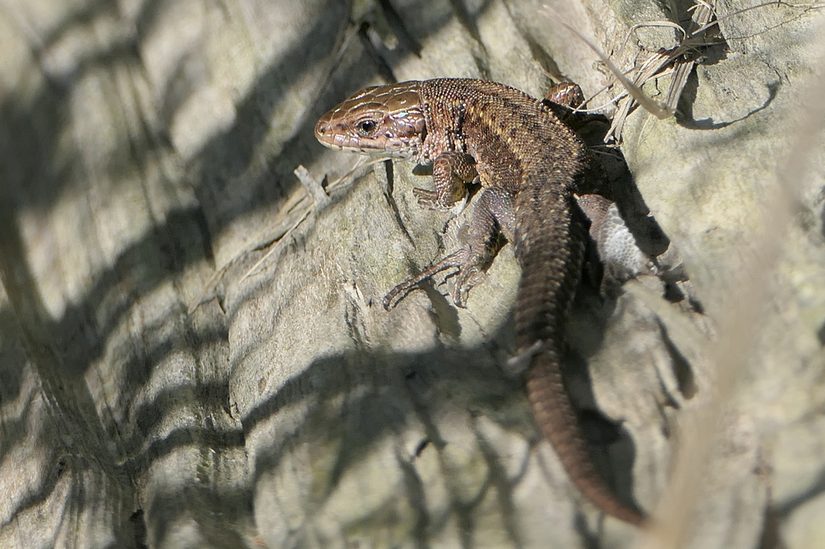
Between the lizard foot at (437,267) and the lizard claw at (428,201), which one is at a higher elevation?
the lizard claw at (428,201)

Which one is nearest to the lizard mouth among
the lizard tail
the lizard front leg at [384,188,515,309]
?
the lizard front leg at [384,188,515,309]

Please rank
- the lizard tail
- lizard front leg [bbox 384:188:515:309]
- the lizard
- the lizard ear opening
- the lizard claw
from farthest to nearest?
the lizard ear opening
the lizard claw
lizard front leg [bbox 384:188:515:309]
the lizard
the lizard tail

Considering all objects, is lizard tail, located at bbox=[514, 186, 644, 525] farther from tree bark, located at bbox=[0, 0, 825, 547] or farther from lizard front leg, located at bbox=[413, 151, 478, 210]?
lizard front leg, located at bbox=[413, 151, 478, 210]

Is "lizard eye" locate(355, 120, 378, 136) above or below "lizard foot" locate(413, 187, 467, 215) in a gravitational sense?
above

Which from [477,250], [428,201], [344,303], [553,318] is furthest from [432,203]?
[553,318]

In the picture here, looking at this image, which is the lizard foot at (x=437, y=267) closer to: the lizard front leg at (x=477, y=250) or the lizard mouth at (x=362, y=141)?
the lizard front leg at (x=477, y=250)

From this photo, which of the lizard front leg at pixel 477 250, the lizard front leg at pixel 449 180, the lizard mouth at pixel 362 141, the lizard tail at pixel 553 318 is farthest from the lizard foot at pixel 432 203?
the lizard mouth at pixel 362 141

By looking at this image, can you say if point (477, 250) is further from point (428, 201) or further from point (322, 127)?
point (322, 127)
